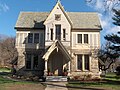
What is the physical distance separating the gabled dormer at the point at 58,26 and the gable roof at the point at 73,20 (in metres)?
2.05

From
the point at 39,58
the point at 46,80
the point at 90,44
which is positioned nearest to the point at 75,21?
the point at 90,44

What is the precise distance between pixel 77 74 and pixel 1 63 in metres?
75.5

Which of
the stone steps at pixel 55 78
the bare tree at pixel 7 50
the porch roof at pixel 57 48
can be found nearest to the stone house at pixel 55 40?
the porch roof at pixel 57 48

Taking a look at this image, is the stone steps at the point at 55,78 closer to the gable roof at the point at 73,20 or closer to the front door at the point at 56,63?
the front door at the point at 56,63

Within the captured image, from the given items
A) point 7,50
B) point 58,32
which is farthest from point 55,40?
point 7,50

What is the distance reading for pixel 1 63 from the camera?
105000 mm

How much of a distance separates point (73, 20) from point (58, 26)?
170 inches

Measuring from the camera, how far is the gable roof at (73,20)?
37312mm

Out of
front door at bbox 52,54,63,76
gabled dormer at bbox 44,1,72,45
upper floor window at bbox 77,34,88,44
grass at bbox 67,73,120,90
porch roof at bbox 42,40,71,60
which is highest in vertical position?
gabled dormer at bbox 44,1,72,45

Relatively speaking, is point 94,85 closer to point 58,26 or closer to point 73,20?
point 58,26

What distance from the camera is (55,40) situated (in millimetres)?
34406

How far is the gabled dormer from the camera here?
115 ft

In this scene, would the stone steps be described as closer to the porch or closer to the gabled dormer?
the porch

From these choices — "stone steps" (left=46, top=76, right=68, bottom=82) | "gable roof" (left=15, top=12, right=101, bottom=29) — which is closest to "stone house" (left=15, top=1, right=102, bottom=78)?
"gable roof" (left=15, top=12, right=101, bottom=29)
